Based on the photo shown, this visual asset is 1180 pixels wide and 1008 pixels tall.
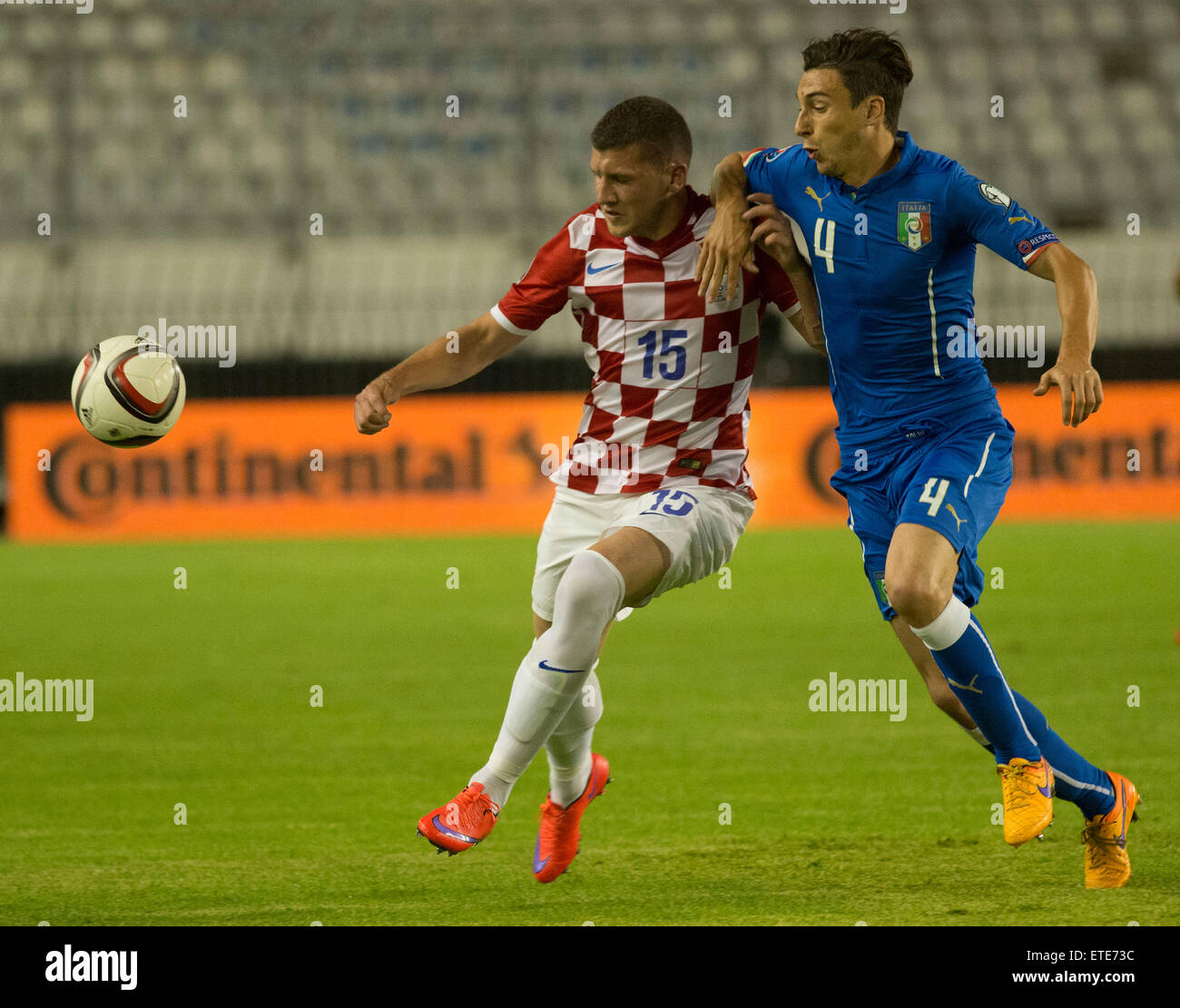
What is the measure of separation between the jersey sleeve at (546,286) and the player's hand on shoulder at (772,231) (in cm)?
52

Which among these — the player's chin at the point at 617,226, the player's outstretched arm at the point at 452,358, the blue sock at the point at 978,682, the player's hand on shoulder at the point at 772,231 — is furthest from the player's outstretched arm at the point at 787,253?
the blue sock at the point at 978,682

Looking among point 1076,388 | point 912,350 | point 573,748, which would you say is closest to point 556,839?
point 573,748

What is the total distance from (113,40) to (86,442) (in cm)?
866

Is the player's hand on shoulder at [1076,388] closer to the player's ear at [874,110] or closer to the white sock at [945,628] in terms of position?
the white sock at [945,628]

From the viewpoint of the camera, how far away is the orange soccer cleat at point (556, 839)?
4.53m

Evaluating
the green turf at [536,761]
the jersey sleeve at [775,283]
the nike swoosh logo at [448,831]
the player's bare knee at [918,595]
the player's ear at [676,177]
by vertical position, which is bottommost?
the green turf at [536,761]

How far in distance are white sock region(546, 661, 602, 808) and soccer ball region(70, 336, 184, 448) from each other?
1484mm

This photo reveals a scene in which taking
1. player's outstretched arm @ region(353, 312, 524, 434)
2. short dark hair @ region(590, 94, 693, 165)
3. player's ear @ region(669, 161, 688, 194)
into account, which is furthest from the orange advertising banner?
short dark hair @ region(590, 94, 693, 165)

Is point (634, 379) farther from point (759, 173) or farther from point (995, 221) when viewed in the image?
point (995, 221)

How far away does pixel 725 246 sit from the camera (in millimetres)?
4328

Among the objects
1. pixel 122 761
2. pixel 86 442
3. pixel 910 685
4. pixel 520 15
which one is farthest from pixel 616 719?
pixel 520 15

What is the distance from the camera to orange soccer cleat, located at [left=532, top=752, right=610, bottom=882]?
453 cm

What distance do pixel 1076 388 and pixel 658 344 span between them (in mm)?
1306

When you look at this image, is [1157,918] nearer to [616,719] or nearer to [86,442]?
[616,719]
